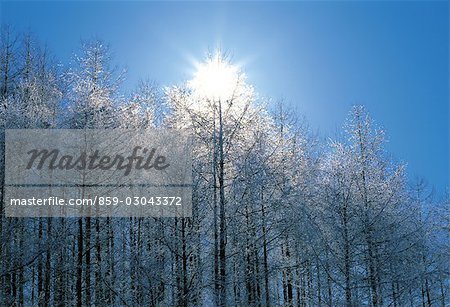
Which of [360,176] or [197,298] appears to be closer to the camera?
[197,298]

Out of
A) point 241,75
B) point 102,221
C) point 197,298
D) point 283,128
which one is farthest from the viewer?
point 283,128

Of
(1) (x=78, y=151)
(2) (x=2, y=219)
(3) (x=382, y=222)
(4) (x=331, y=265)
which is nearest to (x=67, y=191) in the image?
(1) (x=78, y=151)

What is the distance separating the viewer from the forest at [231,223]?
1058 centimetres

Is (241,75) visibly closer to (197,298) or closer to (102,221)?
(197,298)

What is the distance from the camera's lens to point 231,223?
1067 centimetres

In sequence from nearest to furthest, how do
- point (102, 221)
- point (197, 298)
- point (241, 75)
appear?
point (197, 298), point (241, 75), point (102, 221)

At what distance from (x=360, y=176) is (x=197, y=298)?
17.5 feet

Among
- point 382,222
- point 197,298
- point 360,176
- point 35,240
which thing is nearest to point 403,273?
point 382,222

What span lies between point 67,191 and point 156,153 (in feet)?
7.81

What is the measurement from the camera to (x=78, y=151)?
11.6 meters

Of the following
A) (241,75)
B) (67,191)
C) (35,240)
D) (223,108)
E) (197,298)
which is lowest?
(197,298)

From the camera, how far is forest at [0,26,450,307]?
1058 centimetres

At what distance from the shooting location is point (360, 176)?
1261cm

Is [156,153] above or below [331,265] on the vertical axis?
above
